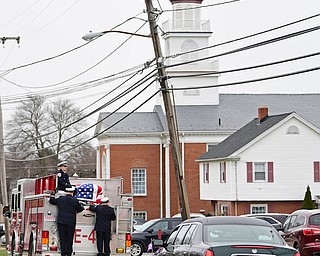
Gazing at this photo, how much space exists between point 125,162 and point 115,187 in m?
46.3

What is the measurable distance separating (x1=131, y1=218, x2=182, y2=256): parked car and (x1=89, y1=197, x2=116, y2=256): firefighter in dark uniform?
1279 centimetres

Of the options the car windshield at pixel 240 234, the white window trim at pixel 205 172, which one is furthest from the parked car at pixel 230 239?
the white window trim at pixel 205 172

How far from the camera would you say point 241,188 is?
195 feet

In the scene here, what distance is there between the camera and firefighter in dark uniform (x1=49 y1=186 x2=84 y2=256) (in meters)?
22.7

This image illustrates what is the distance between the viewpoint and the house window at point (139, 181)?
237 ft

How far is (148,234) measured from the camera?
37.6 meters

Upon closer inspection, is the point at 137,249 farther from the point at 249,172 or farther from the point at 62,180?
the point at 249,172

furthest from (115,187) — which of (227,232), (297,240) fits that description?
(227,232)

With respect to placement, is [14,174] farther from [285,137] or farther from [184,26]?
[285,137]

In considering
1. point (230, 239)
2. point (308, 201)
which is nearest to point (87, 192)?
point (230, 239)

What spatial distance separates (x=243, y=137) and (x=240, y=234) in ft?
151

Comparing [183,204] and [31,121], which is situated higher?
[31,121]

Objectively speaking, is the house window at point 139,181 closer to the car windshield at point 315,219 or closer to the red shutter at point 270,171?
the red shutter at point 270,171

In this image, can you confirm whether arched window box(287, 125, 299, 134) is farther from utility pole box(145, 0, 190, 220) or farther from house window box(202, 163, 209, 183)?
utility pole box(145, 0, 190, 220)
